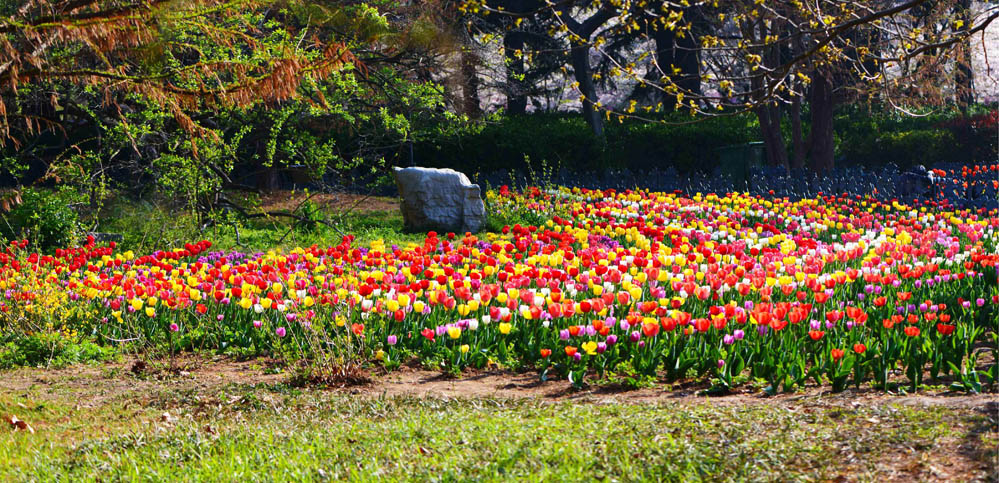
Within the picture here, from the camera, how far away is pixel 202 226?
11703 mm

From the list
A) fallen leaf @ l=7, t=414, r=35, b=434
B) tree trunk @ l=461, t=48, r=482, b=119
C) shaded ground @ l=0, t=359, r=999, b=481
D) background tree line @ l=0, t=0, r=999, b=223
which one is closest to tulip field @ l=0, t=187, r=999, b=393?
shaded ground @ l=0, t=359, r=999, b=481

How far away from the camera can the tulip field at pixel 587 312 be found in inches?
191

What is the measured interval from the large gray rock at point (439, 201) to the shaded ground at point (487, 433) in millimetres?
7031

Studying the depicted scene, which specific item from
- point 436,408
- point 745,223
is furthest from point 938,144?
point 436,408

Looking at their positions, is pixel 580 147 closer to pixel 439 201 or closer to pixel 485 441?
pixel 439 201

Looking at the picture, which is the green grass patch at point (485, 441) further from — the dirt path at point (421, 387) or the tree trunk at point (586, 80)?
the tree trunk at point (586, 80)

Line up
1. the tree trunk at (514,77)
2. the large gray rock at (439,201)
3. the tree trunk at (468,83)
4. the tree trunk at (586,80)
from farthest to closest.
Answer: the tree trunk at (514,77), the tree trunk at (586,80), the tree trunk at (468,83), the large gray rock at (439,201)

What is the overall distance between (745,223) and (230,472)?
9.22 meters

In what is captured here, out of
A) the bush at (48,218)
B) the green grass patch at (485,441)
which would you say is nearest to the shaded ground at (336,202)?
the bush at (48,218)

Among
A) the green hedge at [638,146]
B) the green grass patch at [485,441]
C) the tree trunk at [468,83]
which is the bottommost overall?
the green grass patch at [485,441]

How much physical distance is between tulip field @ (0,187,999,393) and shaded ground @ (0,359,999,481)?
0.23 m

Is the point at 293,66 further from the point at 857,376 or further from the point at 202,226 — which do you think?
the point at 202,226

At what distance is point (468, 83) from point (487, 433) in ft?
48.5

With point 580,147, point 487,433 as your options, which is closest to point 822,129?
point 580,147
